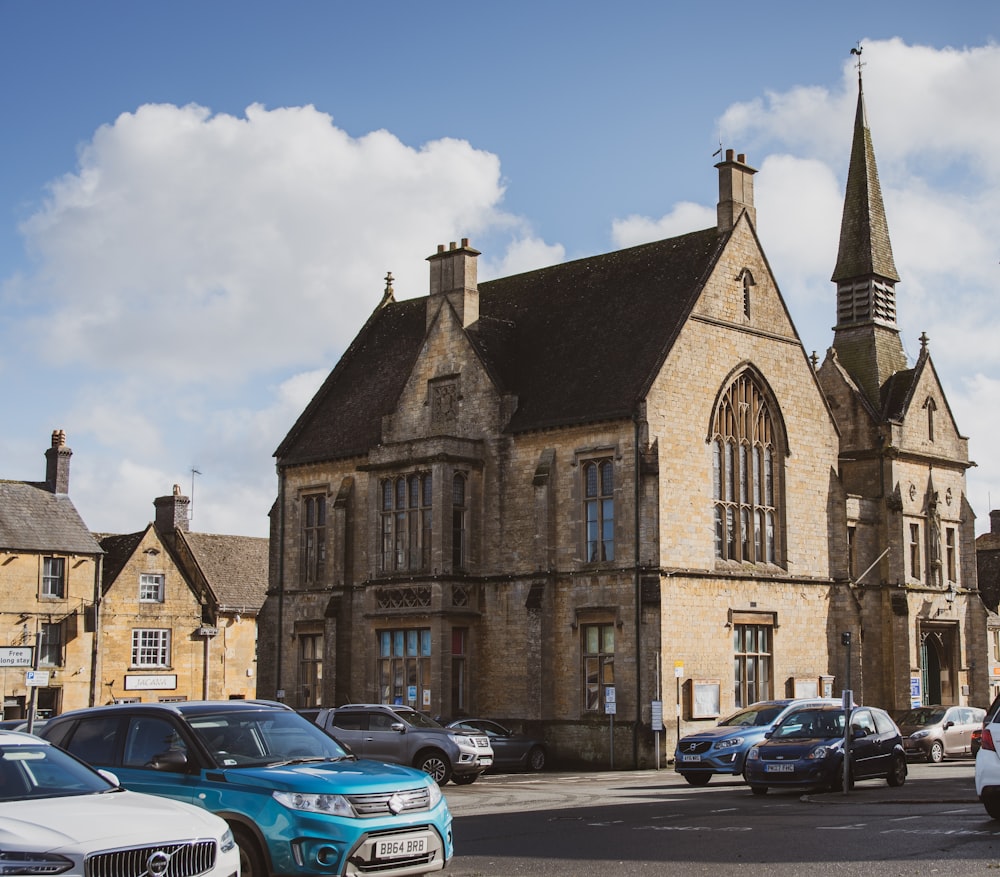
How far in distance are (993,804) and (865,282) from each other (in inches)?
1350

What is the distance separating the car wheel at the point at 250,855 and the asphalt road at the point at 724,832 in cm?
261

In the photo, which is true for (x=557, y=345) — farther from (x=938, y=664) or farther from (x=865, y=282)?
(x=938, y=664)

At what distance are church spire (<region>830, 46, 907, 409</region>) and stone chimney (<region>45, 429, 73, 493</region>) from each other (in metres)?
30.7

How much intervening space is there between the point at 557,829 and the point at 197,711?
6565 millimetres

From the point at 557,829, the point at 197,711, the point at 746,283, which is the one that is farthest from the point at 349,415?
the point at 197,711

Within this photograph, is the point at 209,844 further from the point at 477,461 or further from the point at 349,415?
the point at 349,415

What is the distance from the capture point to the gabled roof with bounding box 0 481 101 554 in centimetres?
5300

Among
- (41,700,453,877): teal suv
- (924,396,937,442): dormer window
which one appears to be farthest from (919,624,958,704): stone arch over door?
(41,700,453,877): teal suv

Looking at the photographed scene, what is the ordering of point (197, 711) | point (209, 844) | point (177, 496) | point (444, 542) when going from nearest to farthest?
1. point (209, 844)
2. point (197, 711)
3. point (444, 542)
4. point (177, 496)

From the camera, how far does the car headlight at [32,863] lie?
347 inches

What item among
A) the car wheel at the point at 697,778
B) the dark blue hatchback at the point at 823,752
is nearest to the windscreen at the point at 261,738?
the dark blue hatchback at the point at 823,752

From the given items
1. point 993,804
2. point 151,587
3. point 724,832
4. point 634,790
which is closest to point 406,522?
point 634,790

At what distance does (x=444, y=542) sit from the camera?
3766cm

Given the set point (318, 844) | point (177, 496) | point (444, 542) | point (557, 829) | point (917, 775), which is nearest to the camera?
point (318, 844)
